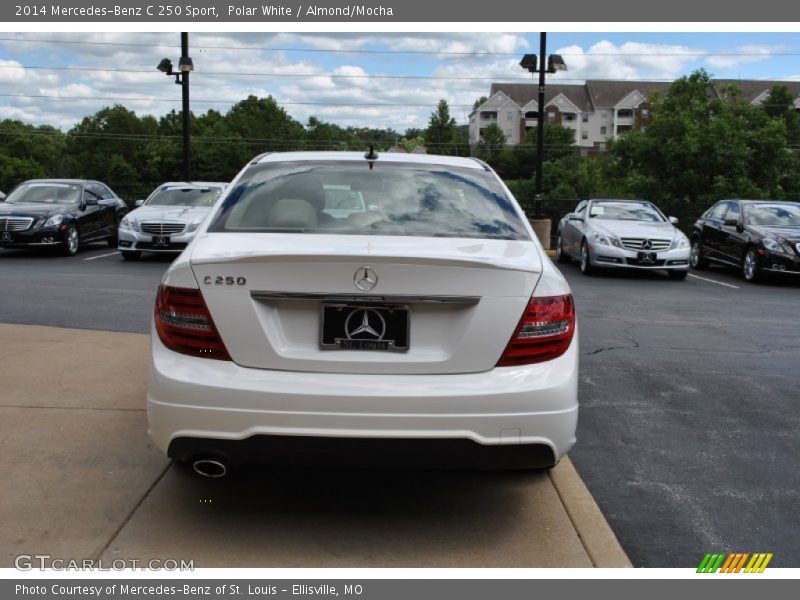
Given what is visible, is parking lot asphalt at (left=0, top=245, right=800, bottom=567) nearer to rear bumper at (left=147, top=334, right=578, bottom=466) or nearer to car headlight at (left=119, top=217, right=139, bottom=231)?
rear bumper at (left=147, top=334, right=578, bottom=466)

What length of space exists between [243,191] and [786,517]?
3087mm

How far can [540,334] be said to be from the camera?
373cm

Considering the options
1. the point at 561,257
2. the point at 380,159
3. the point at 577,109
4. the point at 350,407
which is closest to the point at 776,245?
the point at 561,257

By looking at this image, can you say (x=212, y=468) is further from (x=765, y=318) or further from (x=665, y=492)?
(x=765, y=318)

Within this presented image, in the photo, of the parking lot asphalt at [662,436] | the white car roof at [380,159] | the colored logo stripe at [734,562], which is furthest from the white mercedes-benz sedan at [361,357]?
the white car roof at [380,159]

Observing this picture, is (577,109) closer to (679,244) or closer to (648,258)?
(679,244)

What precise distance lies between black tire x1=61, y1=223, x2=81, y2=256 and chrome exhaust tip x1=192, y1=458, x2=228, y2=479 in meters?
15.4

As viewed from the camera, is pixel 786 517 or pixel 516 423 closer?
pixel 516 423

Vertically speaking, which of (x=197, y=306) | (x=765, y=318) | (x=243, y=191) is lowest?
(x=765, y=318)

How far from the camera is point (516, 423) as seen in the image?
361 centimetres

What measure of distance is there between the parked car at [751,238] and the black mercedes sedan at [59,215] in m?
12.9

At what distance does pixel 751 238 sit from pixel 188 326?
14.9 m

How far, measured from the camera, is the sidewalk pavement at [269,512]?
373 cm

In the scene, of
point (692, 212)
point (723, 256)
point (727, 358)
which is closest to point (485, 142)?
point (692, 212)
